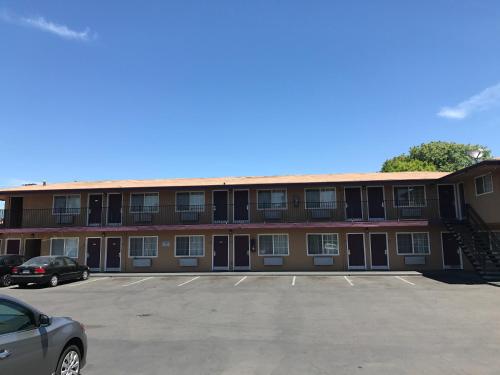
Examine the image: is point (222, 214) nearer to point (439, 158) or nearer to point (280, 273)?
point (280, 273)

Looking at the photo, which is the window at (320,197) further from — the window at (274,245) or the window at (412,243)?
the window at (412,243)

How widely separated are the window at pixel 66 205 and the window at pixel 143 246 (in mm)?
4516

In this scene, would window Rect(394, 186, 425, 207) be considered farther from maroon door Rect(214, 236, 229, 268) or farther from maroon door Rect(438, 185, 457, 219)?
maroon door Rect(214, 236, 229, 268)

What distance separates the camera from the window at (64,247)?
26938 mm

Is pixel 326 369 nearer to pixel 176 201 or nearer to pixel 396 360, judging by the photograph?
pixel 396 360

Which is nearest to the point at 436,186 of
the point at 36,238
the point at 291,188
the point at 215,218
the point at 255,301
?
the point at 291,188

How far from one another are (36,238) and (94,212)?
4.22 metres

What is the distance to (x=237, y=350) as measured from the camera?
7.93m

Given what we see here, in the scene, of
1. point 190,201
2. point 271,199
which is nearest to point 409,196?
point 271,199

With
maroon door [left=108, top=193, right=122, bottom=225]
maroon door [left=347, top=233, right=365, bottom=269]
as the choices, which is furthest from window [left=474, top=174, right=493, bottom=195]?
maroon door [left=108, top=193, right=122, bottom=225]

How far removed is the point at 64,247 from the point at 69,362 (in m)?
23.4

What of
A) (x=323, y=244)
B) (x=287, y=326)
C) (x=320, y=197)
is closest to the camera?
(x=287, y=326)

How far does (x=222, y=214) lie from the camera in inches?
1038

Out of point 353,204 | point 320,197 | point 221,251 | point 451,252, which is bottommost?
point 451,252
